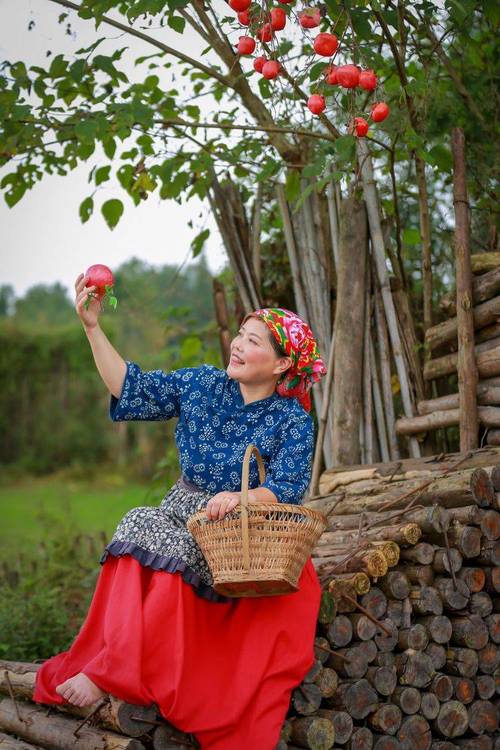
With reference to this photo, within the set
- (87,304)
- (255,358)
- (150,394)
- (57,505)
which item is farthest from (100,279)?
(57,505)

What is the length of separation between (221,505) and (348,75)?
1.70 meters

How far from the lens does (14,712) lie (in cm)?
312

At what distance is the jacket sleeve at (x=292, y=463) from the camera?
2777 mm

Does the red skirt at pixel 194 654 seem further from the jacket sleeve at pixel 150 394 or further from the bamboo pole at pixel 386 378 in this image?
the bamboo pole at pixel 386 378

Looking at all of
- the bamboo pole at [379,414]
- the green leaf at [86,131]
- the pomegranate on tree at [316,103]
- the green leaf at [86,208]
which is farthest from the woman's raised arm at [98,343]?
the bamboo pole at [379,414]

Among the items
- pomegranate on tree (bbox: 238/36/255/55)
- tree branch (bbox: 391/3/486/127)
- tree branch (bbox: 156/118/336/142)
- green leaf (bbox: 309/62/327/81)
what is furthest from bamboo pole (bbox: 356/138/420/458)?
pomegranate on tree (bbox: 238/36/255/55)

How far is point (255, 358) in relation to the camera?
2.99 metres

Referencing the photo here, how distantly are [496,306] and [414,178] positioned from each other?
1832mm

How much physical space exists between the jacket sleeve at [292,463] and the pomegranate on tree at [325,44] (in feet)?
4.34

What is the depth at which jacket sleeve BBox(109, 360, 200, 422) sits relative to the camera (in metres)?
3.00

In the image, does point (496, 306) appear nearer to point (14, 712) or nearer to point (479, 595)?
point (479, 595)

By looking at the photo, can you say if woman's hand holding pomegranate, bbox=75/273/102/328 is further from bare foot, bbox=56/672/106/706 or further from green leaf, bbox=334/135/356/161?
green leaf, bbox=334/135/356/161

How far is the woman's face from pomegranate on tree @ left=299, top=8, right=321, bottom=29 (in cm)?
108

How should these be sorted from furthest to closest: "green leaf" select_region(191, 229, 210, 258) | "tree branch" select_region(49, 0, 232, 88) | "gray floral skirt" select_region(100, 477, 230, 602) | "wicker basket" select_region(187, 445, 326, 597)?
1. "green leaf" select_region(191, 229, 210, 258)
2. "tree branch" select_region(49, 0, 232, 88)
3. "gray floral skirt" select_region(100, 477, 230, 602)
4. "wicker basket" select_region(187, 445, 326, 597)
